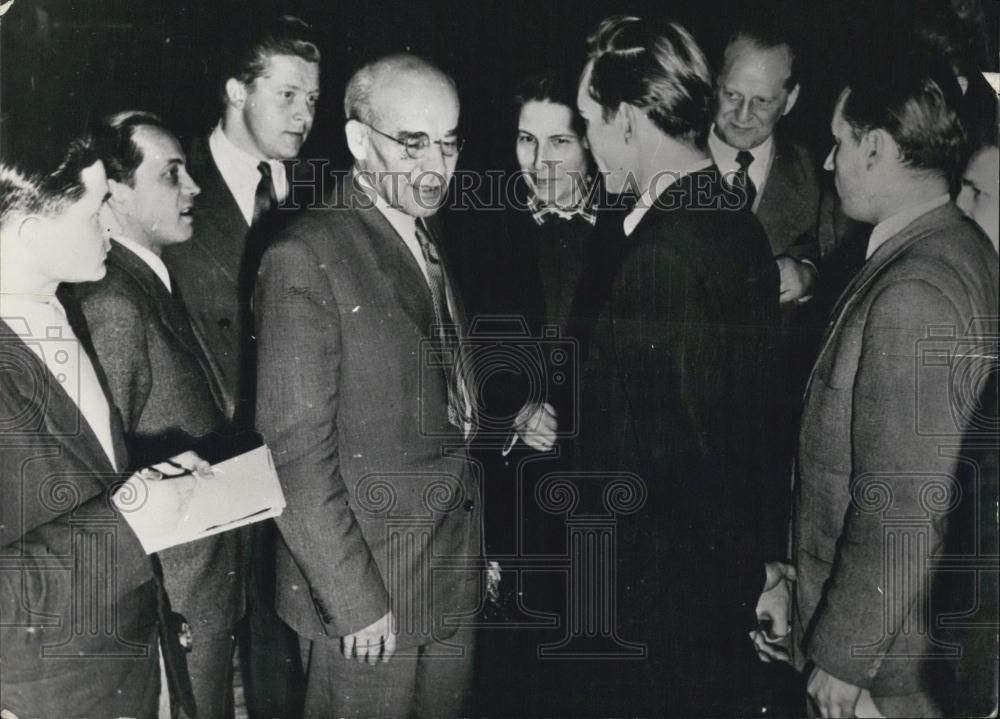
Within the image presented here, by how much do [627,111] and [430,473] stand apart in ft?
3.35

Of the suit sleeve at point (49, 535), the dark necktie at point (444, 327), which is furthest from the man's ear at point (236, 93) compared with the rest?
the suit sleeve at point (49, 535)

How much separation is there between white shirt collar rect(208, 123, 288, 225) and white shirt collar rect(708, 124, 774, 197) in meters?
1.07

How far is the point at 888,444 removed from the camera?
2.41 meters

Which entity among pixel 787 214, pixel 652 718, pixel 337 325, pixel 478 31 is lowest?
pixel 652 718

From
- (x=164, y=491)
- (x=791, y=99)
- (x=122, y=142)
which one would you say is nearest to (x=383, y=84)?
(x=122, y=142)

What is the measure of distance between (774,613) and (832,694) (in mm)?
244

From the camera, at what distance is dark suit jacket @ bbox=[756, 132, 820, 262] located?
2.47 metres

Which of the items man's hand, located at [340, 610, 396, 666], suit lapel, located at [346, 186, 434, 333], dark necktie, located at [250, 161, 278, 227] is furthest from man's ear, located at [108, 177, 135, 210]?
man's hand, located at [340, 610, 396, 666]

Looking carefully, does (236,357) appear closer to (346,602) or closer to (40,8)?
(346,602)

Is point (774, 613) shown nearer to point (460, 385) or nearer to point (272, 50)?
point (460, 385)

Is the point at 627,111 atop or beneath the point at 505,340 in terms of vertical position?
atop

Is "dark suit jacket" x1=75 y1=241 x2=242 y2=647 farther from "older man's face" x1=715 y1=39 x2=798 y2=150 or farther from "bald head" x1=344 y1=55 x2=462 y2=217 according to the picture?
"older man's face" x1=715 y1=39 x2=798 y2=150

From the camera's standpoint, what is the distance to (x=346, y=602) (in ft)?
7.91

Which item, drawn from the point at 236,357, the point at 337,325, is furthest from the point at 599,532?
the point at 236,357
